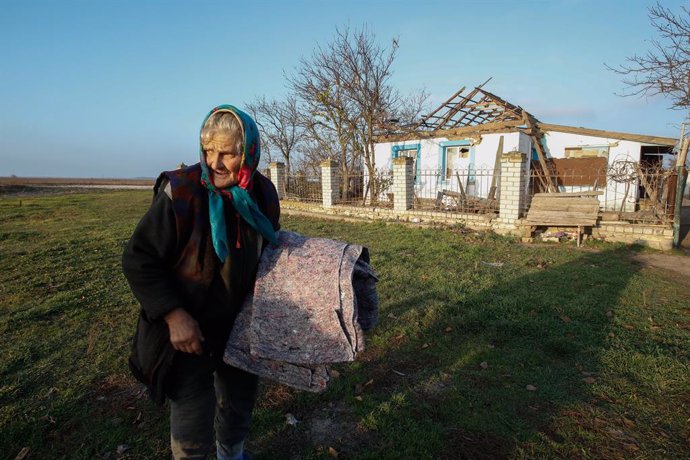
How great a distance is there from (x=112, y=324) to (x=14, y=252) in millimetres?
5695

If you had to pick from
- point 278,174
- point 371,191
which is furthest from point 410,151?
point 278,174

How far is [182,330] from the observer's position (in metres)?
1.47

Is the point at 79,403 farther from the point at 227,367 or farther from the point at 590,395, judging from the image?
the point at 590,395

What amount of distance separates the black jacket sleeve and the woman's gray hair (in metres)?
0.31

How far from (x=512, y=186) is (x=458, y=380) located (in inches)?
282

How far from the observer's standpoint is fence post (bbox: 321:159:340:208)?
1327 cm

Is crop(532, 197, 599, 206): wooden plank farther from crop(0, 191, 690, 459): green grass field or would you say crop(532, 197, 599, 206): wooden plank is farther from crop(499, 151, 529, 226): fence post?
crop(0, 191, 690, 459): green grass field

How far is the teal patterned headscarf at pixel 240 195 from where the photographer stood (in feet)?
4.97

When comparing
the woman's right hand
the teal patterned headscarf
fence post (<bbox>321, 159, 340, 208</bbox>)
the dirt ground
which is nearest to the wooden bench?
the dirt ground

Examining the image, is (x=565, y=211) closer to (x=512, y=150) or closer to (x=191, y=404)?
(x=512, y=150)

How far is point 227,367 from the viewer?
71.4 inches

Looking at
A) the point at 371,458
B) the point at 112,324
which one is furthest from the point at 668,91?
the point at 112,324

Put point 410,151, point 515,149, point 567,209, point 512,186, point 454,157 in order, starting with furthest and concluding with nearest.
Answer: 1. point 410,151
2. point 454,157
3. point 515,149
4. point 512,186
5. point 567,209

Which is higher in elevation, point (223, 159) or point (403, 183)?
point (223, 159)
